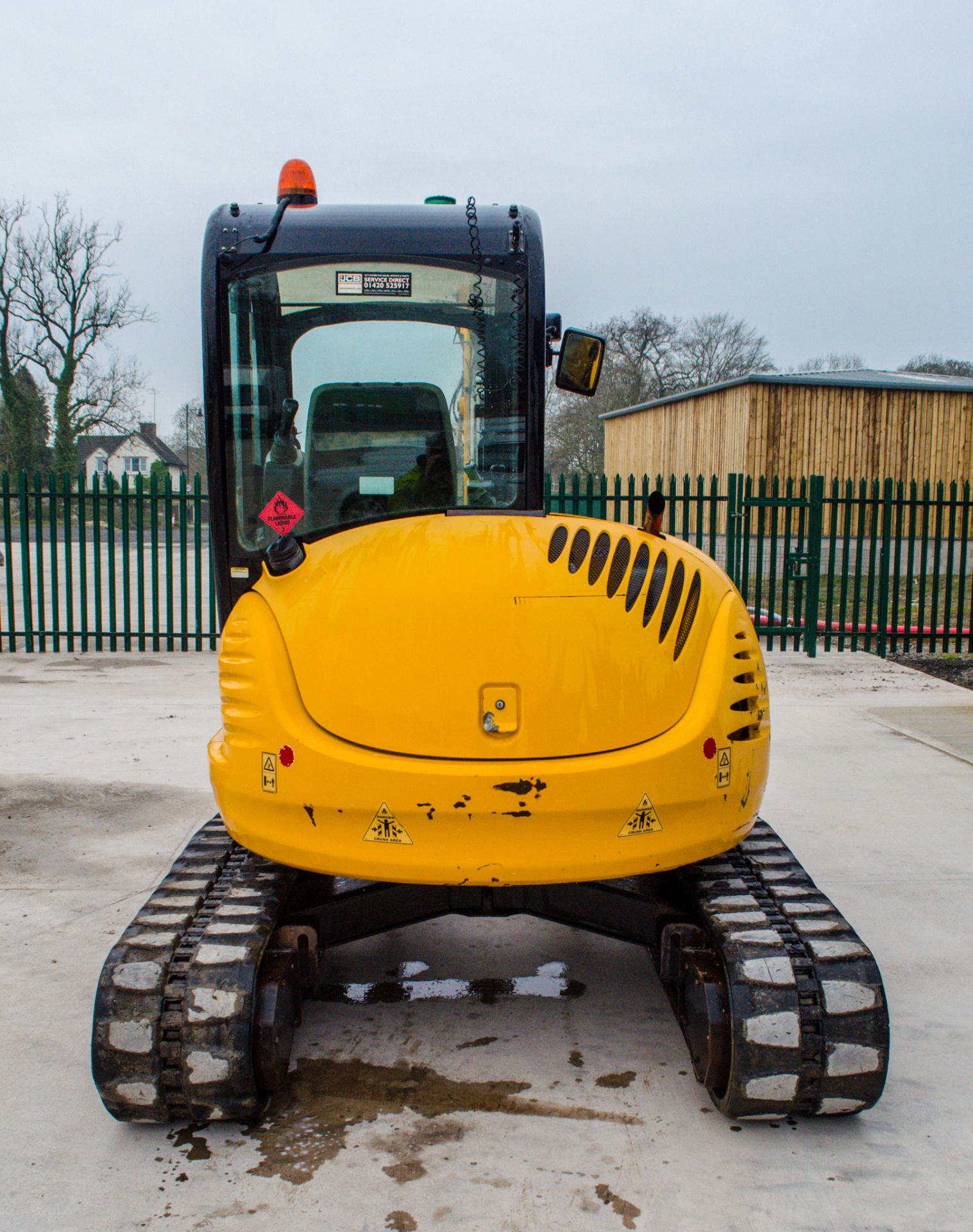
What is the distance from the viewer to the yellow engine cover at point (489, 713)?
2.95 metres

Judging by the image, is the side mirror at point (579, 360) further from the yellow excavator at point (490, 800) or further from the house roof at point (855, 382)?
the house roof at point (855, 382)

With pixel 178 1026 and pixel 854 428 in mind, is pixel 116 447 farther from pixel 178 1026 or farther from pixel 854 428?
pixel 178 1026

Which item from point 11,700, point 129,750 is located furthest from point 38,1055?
point 11,700

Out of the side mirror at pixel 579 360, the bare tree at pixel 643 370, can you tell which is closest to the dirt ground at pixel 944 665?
the side mirror at pixel 579 360

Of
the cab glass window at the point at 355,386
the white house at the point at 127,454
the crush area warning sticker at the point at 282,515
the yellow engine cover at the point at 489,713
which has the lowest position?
the yellow engine cover at the point at 489,713

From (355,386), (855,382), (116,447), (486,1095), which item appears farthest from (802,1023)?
(116,447)

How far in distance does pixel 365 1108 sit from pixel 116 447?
276 ft

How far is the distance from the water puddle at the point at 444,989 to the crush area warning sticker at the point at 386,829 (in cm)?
121

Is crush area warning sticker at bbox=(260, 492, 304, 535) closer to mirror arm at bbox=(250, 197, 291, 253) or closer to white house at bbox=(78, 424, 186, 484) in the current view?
mirror arm at bbox=(250, 197, 291, 253)

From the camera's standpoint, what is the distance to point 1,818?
5.96 meters

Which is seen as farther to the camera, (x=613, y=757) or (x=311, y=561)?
(x=311, y=561)

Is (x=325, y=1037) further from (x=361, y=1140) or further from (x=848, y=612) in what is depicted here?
(x=848, y=612)

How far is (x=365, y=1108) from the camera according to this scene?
3.21 m

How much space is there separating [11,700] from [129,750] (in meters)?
2.25
